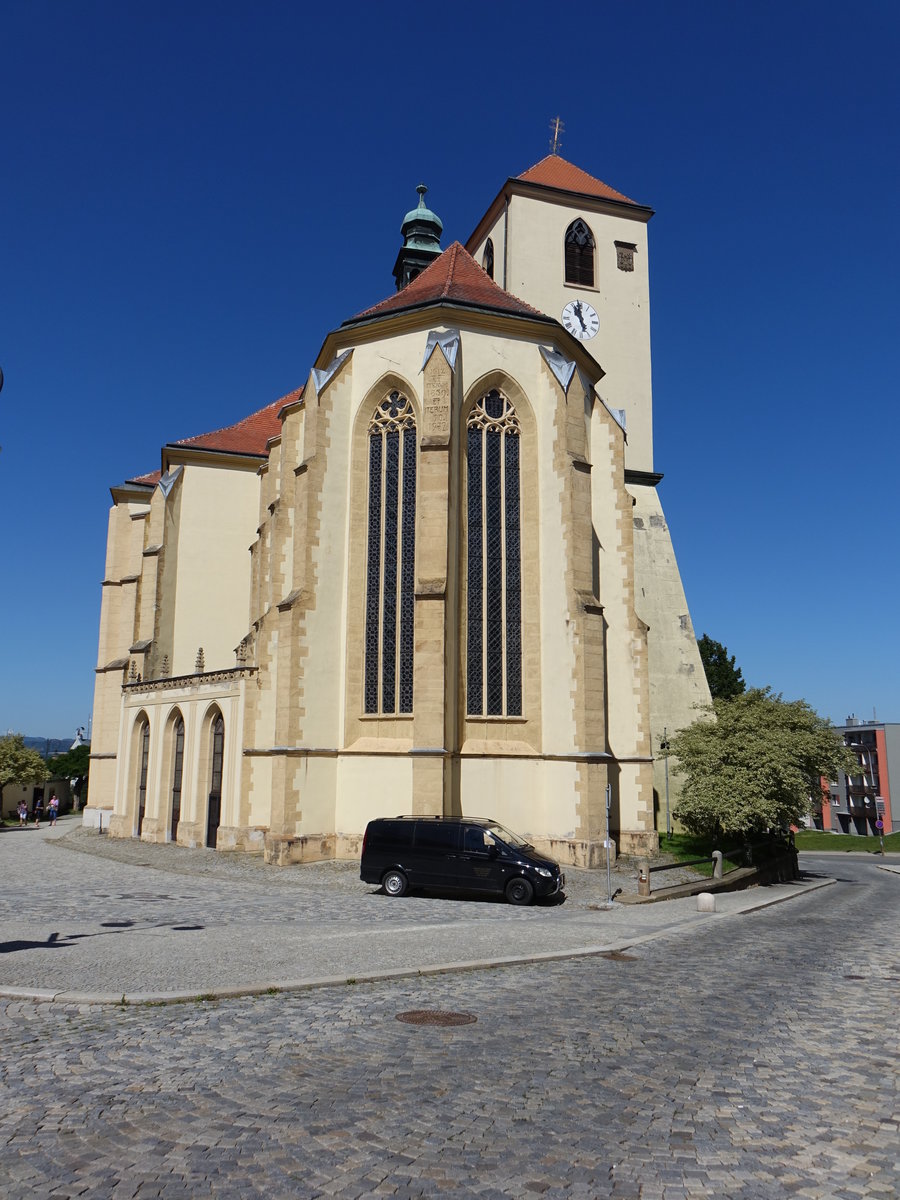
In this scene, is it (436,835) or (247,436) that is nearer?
(436,835)

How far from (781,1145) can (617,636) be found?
829 inches

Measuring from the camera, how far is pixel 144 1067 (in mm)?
6473

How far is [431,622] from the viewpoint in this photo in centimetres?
2180

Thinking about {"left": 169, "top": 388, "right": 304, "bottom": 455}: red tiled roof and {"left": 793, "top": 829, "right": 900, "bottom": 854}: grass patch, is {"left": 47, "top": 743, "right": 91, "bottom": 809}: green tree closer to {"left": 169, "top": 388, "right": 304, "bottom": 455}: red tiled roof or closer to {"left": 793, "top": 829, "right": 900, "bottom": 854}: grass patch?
{"left": 169, "top": 388, "right": 304, "bottom": 455}: red tiled roof

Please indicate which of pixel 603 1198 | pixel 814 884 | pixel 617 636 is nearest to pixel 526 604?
pixel 617 636

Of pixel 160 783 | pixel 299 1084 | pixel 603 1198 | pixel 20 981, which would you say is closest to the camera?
pixel 603 1198

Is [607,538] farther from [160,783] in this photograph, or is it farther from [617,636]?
[160,783]

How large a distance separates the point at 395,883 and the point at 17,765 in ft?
104

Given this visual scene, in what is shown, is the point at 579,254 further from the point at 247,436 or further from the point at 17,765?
the point at 17,765

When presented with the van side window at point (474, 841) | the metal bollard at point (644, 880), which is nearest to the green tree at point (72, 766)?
the van side window at point (474, 841)

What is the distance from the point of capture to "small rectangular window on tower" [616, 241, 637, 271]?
128ft

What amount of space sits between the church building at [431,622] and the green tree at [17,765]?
15.6 metres

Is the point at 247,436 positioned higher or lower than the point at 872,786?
higher

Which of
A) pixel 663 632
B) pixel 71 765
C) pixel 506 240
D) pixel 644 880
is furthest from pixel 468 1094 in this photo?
pixel 71 765
